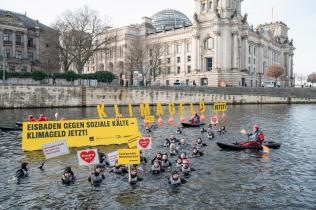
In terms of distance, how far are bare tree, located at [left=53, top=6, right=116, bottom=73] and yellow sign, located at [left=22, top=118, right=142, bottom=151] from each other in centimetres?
5137

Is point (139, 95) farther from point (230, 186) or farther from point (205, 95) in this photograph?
point (230, 186)

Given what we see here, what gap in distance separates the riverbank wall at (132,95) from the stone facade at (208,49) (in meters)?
15.2

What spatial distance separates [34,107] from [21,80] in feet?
19.9

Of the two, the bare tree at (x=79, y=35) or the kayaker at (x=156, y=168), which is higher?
the bare tree at (x=79, y=35)

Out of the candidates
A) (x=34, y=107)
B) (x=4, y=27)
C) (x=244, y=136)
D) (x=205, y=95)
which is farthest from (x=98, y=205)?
(x=4, y=27)

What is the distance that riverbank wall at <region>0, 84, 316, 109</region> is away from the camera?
217 feet

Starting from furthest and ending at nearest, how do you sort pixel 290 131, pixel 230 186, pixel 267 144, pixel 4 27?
1. pixel 4 27
2. pixel 290 131
3. pixel 267 144
4. pixel 230 186

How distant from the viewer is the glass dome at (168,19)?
136m

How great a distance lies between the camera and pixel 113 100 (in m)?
76.2

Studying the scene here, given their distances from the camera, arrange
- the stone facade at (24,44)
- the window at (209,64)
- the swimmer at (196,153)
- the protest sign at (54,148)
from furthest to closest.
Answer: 1. the window at (209,64)
2. the stone facade at (24,44)
3. the swimmer at (196,153)
4. the protest sign at (54,148)

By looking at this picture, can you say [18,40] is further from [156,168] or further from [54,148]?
[156,168]

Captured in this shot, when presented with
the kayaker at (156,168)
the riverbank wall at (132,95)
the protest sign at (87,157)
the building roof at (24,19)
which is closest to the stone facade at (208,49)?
the riverbank wall at (132,95)

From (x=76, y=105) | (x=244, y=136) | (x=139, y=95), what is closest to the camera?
(x=244, y=136)

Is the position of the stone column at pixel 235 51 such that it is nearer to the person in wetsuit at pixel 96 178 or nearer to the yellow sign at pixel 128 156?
the person in wetsuit at pixel 96 178
